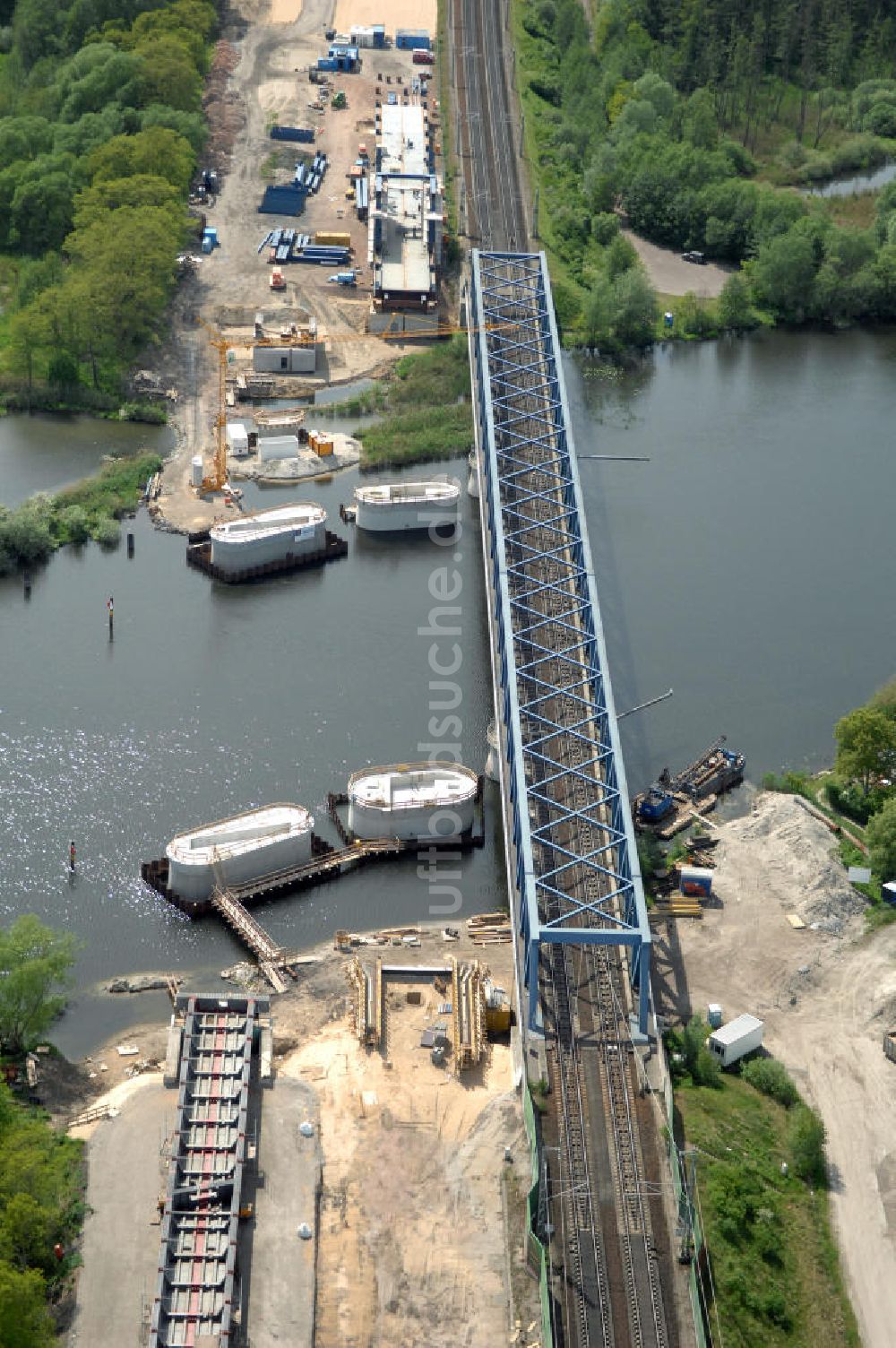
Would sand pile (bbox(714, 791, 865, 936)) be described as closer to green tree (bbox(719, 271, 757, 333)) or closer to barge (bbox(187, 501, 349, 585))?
barge (bbox(187, 501, 349, 585))

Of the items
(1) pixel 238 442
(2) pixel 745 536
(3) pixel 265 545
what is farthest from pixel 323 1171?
(1) pixel 238 442

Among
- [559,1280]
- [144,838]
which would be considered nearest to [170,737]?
[144,838]

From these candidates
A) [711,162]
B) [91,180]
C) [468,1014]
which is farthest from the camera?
[711,162]

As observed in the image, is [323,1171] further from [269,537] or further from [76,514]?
[76,514]

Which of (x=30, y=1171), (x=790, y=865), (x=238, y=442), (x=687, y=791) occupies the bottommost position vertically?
(x=30, y=1171)

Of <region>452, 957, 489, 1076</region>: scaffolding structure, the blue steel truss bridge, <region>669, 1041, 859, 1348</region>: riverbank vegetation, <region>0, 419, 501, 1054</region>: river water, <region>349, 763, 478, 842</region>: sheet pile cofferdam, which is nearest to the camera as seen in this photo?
<region>669, 1041, 859, 1348</region>: riverbank vegetation

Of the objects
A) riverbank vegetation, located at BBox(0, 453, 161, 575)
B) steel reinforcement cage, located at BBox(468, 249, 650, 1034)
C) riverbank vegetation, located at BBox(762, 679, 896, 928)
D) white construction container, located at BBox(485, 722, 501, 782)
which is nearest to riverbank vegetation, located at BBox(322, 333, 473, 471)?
steel reinforcement cage, located at BBox(468, 249, 650, 1034)

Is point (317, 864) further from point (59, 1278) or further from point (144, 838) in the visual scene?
point (59, 1278)

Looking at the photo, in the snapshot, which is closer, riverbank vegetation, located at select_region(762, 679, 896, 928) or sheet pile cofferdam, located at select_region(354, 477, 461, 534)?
riverbank vegetation, located at select_region(762, 679, 896, 928)
